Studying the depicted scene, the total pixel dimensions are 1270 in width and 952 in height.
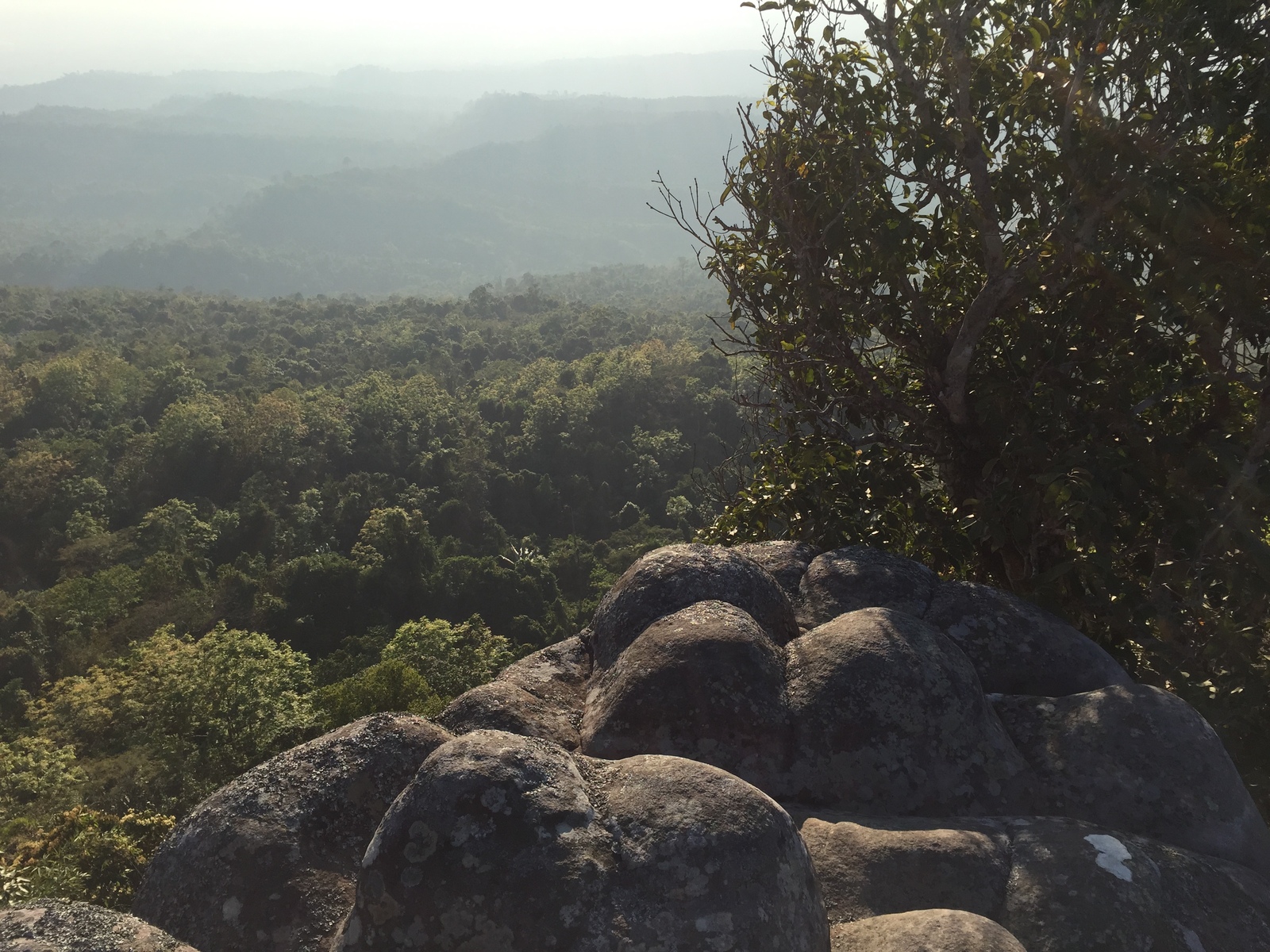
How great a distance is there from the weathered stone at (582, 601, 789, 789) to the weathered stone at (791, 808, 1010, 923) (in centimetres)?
63

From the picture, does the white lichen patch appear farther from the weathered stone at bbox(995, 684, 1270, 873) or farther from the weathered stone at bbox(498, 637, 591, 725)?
the weathered stone at bbox(498, 637, 591, 725)

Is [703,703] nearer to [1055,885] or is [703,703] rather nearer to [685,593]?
[685,593]

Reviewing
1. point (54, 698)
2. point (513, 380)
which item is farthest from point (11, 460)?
point (513, 380)

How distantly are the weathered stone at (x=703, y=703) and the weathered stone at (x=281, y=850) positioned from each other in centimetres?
115

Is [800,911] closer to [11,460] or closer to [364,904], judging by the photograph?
[364,904]

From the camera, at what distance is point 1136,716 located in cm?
499

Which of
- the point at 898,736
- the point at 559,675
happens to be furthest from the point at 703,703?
the point at 559,675

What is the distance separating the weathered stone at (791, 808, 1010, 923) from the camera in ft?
13.0

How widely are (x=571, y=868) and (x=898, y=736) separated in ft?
7.06

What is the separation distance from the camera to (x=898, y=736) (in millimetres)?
4824

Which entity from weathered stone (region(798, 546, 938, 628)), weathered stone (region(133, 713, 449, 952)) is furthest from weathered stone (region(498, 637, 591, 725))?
weathered stone (region(798, 546, 938, 628))

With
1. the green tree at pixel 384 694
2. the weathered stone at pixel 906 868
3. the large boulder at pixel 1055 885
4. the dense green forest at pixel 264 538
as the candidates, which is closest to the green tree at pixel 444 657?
the dense green forest at pixel 264 538

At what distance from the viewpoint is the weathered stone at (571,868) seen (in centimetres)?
337

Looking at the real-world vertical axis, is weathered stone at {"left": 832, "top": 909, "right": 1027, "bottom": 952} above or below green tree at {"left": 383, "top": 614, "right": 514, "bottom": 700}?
above
